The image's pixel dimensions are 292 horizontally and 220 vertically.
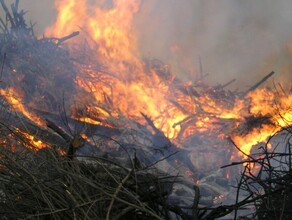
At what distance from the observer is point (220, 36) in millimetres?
17422

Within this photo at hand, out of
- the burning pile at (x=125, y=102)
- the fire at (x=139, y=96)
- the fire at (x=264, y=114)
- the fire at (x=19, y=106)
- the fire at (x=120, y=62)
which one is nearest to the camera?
the fire at (x=19, y=106)

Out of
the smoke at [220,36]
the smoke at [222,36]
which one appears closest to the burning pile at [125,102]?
the smoke at [220,36]

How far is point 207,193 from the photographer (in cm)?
901

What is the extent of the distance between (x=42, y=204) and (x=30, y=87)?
8391 millimetres

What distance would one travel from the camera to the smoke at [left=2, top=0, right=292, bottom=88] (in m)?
16.2

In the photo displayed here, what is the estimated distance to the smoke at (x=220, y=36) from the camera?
1620cm

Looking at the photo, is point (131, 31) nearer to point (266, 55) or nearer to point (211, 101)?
point (211, 101)

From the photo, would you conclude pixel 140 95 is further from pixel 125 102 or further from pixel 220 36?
pixel 220 36

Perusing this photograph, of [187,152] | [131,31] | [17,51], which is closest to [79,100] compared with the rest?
[17,51]

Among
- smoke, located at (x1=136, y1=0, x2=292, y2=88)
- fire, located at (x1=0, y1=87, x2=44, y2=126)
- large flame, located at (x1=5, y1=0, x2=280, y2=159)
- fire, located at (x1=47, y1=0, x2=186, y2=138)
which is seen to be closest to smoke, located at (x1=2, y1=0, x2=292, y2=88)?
smoke, located at (x1=136, y1=0, x2=292, y2=88)

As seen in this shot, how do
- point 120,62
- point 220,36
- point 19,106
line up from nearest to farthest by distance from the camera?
point 19,106 < point 120,62 < point 220,36

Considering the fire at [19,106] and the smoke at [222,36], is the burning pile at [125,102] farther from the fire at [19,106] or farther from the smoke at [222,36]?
the smoke at [222,36]

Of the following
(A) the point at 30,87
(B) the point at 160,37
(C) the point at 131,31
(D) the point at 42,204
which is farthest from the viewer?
(B) the point at 160,37

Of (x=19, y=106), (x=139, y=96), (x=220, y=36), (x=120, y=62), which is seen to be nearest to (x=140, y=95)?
(x=139, y=96)
